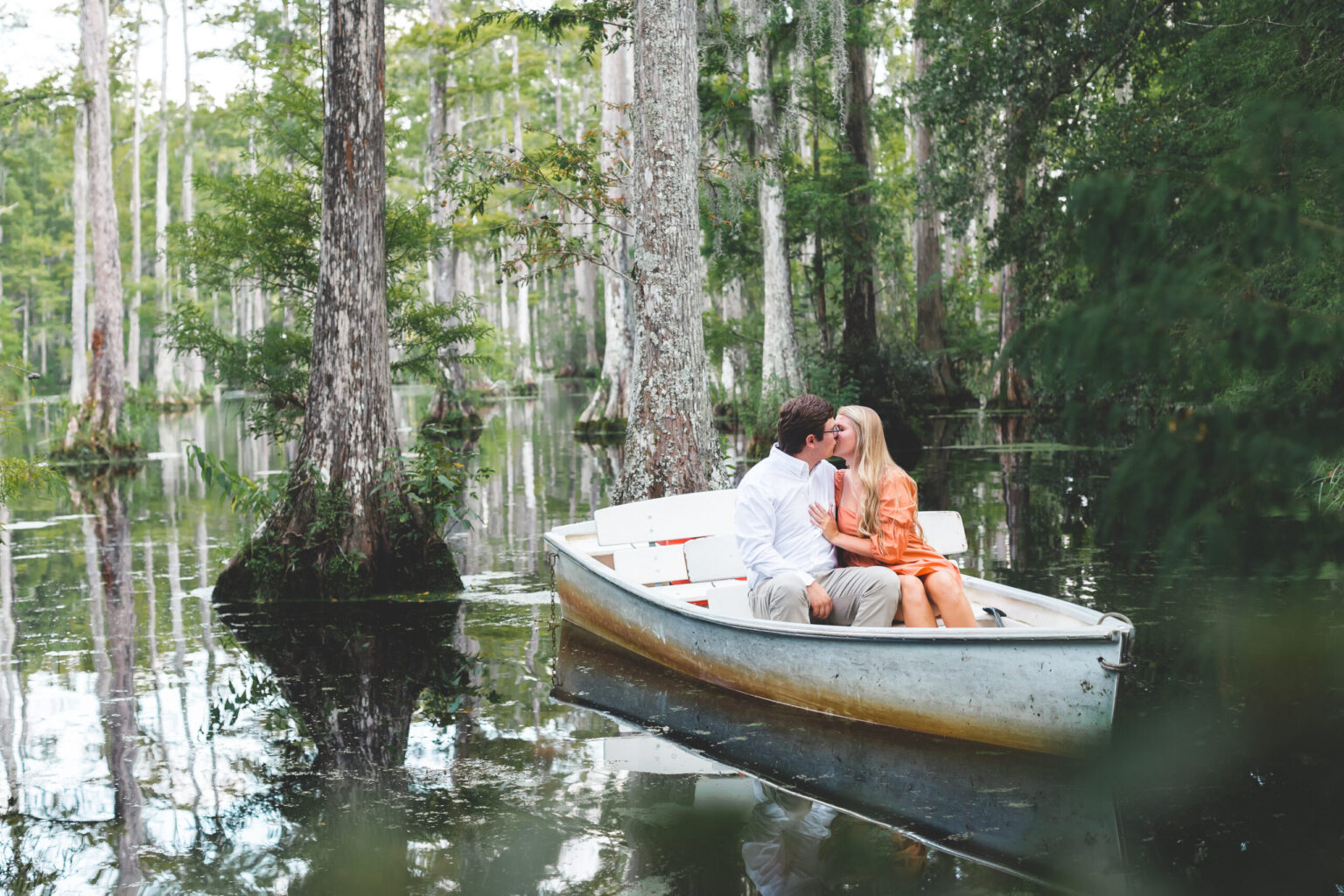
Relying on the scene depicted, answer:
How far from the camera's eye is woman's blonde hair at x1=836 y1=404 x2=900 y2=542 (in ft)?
19.0

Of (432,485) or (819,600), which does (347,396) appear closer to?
(432,485)

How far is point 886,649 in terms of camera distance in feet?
17.3

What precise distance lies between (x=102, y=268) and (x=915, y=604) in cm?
1998

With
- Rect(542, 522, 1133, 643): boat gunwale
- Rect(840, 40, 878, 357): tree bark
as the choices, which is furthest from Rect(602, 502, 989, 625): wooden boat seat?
Rect(840, 40, 878, 357): tree bark

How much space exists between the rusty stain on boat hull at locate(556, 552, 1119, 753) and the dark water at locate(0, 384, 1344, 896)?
12cm

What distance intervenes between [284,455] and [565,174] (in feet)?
41.6

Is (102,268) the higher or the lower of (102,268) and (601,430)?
the higher

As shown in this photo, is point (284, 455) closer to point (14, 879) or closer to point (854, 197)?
point (854, 197)

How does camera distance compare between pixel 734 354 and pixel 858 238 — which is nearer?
pixel 858 238

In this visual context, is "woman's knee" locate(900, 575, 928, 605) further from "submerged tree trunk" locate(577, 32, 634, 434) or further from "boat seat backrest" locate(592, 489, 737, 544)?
"submerged tree trunk" locate(577, 32, 634, 434)

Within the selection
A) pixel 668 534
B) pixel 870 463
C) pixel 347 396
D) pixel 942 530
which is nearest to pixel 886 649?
pixel 870 463

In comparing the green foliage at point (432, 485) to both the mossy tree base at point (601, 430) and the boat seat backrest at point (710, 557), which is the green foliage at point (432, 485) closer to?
the boat seat backrest at point (710, 557)

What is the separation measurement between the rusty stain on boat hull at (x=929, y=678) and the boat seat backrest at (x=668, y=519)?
1.33 metres

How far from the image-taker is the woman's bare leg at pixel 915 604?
18.6 feet
